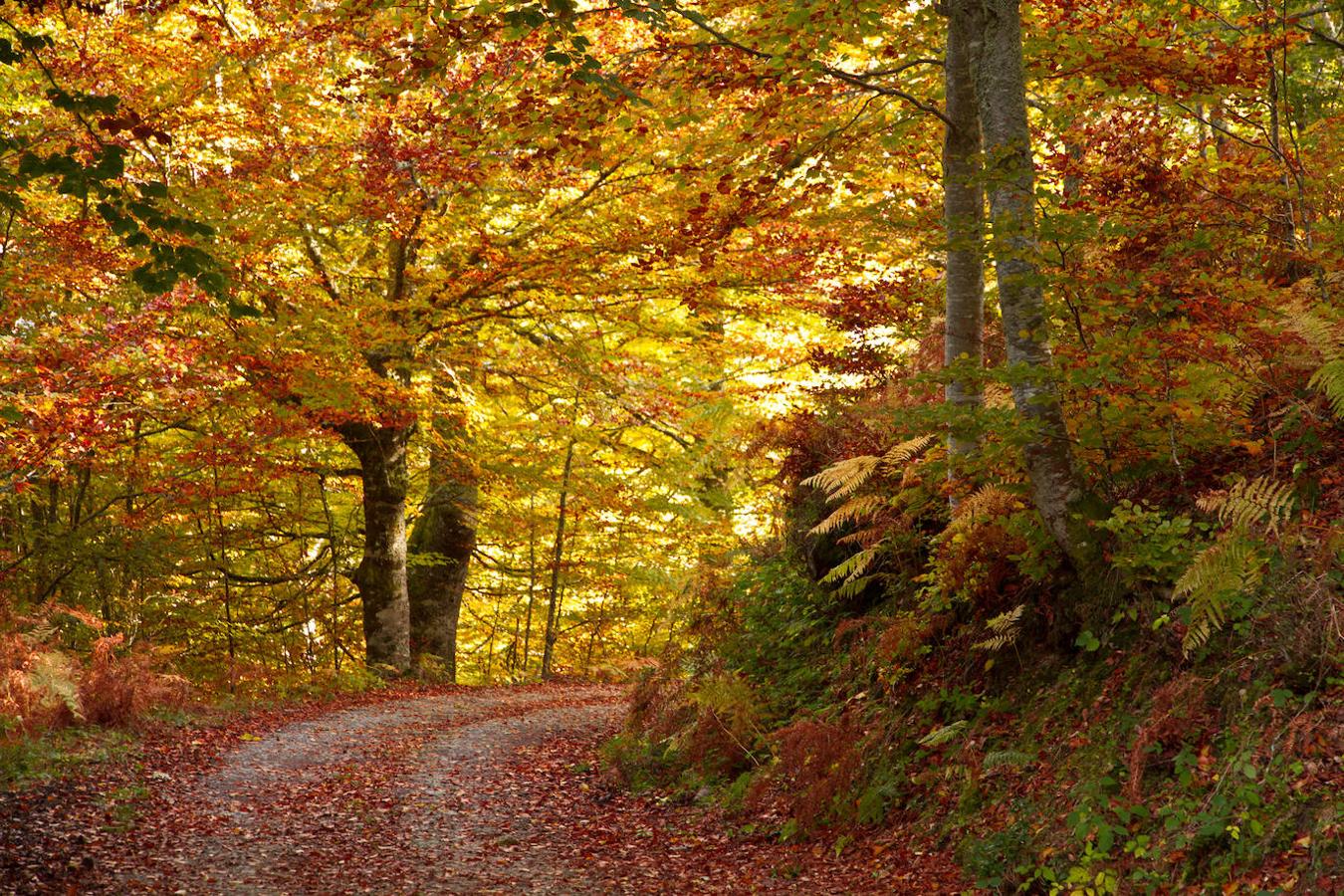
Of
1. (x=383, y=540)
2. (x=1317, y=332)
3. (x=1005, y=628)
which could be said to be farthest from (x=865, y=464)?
(x=383, y=540)

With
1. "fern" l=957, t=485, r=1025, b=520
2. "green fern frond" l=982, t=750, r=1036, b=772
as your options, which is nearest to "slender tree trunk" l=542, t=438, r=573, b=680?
"fern" l=957, t=485, r=1025, b=520

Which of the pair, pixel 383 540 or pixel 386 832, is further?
pixel 383 540

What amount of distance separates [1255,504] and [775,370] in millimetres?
10264

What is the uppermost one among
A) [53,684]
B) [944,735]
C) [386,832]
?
[944,735]

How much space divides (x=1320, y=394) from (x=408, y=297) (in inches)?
485

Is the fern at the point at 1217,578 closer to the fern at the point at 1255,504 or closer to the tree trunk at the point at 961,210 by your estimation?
the fern at the point at 1255,504

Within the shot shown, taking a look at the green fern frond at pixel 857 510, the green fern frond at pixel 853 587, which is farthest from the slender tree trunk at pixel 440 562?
the green fern frond at pixel 857 510

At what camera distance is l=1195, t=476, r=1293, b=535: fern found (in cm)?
499

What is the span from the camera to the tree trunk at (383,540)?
16.5 meters

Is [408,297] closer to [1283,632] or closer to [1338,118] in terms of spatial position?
[1338,118]

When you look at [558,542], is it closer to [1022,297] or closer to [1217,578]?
[1022,297]

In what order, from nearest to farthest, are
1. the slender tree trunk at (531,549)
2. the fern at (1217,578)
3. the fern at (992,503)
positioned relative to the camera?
the fern at (1217,578) < the fern at (992,503) < the slender tree trunk at (531,549)

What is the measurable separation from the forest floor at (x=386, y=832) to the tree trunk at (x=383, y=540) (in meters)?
5.53

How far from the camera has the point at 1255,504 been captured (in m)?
5.12
